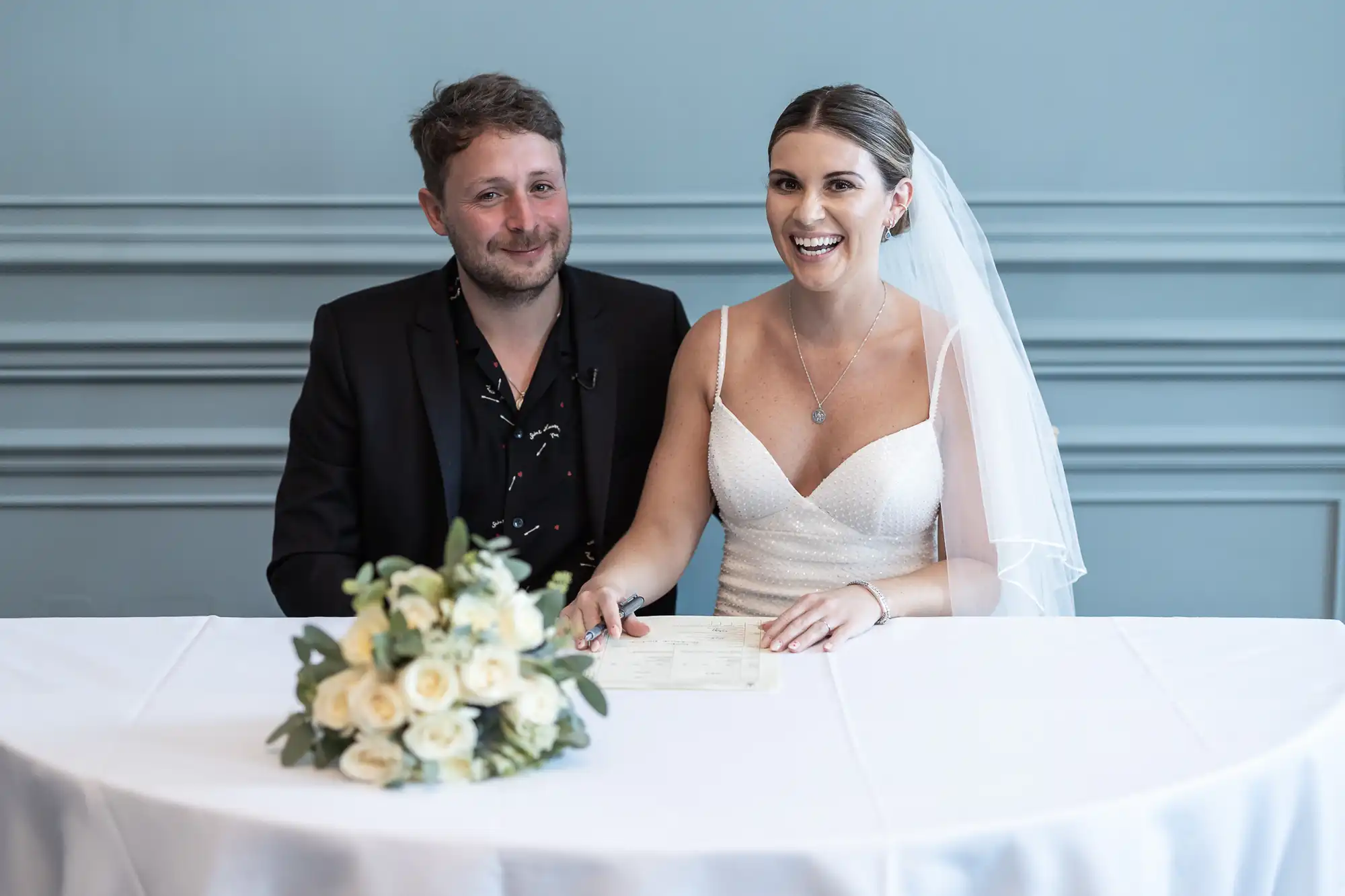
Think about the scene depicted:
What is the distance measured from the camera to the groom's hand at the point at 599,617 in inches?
77.4

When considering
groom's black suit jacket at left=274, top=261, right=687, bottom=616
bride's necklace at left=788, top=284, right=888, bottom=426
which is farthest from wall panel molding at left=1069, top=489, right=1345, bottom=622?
groom's black suit jacket at left=274, top=261, right=687, bottom=616

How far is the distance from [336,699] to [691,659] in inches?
23.3

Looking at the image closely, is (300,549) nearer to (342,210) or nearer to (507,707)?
(342,210)

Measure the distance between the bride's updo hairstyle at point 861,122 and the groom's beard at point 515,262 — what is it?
1.54ft

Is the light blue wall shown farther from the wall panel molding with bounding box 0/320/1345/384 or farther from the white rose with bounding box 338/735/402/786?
the white rose with bounding box 338/735/402/786

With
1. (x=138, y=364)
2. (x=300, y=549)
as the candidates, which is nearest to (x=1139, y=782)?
(x=300, y=549)

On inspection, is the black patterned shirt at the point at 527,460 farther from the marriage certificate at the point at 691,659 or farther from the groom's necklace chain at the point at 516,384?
the marriage certificate at the point at 691,659

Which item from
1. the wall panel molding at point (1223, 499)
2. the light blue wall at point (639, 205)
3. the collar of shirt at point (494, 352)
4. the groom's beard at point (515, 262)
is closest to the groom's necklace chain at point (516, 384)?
the collar of shirt at point (494, 352)

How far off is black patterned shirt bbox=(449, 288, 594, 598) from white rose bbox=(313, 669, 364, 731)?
120cm

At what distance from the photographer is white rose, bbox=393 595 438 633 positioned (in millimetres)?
1389

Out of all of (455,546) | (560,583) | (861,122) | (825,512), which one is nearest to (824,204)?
(861,122)

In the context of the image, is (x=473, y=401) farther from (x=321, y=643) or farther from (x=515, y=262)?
(x=321, y=643)

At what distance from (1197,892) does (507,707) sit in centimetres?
82

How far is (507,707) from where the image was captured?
145 cm
